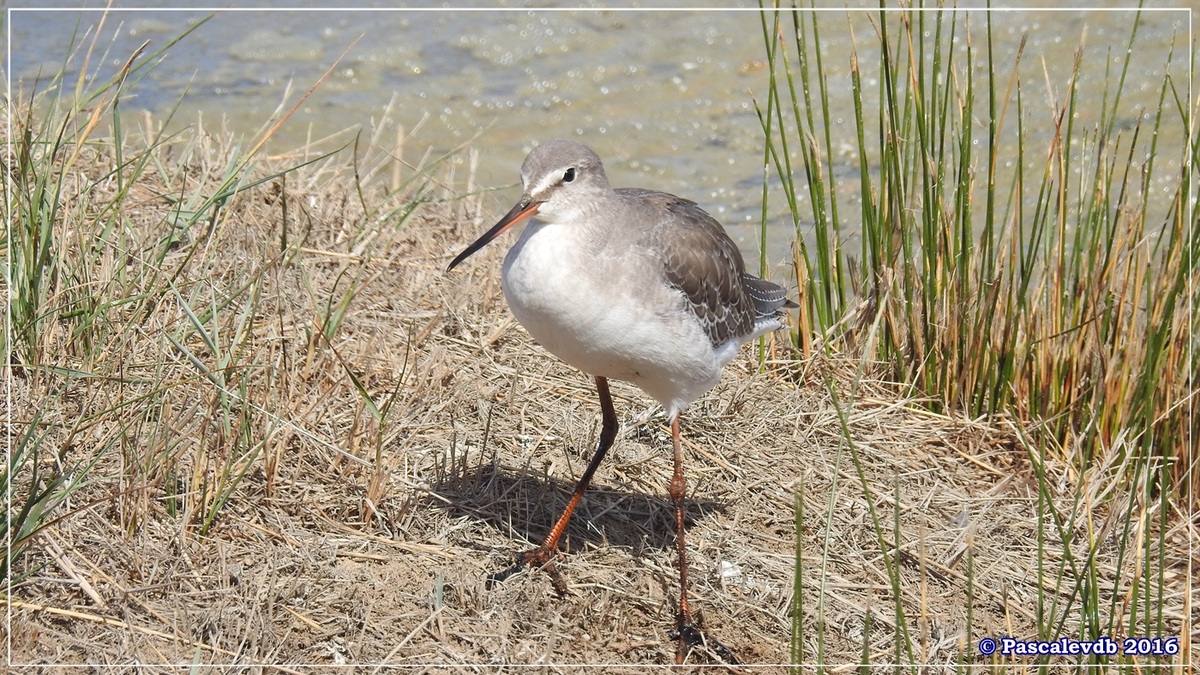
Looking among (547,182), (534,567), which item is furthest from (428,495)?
(547,182)

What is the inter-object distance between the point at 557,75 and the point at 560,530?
16.3 ft

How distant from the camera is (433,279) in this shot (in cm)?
539

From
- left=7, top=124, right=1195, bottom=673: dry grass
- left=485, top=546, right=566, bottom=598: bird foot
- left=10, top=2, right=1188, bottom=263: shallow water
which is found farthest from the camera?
left=10, top=2, right=1188, bottom=263: shallow water

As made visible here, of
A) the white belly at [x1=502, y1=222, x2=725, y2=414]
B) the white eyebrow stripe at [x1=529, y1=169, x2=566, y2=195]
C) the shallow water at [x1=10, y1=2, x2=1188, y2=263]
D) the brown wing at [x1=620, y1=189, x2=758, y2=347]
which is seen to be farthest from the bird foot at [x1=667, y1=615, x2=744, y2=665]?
the shallow water at [x1=10, y1=2, x2=1188, y2=263]

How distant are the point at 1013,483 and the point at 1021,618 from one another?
28.8 inches

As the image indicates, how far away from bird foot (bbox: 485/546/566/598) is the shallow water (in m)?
3.57

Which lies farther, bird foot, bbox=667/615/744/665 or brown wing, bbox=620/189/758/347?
brown wing, bbox=620/189/758/347

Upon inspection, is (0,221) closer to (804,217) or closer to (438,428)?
(438,428)

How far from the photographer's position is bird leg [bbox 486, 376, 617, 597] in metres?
3.95

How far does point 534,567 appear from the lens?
13.0ft

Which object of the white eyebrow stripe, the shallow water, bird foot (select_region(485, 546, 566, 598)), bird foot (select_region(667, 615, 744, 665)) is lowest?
bird foot (select_region(667, 615, 744, 665))

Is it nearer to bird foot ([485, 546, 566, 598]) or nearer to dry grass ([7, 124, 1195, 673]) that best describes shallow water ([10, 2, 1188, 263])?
dry grass ([7, 124, 1195, 673])

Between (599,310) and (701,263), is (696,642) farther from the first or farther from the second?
(701,263)

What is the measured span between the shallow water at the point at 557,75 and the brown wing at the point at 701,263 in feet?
9.27
